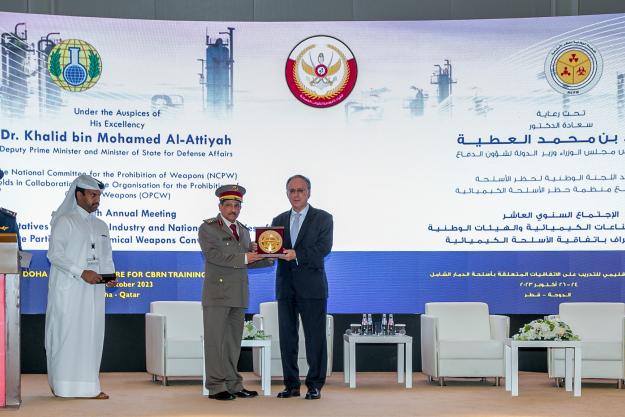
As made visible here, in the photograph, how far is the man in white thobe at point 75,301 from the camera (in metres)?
7.52

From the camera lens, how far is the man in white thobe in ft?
24.7

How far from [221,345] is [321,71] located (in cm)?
335

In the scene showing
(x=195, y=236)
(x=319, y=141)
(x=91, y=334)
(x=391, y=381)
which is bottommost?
(x=391, y=381)

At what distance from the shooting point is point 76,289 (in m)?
7.56

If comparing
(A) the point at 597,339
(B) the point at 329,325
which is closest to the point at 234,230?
(B) the point at 329,325

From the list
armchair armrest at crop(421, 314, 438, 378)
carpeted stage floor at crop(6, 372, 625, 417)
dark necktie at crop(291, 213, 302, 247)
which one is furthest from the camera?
armchair armrest at crop(421, 314, 438, 378)

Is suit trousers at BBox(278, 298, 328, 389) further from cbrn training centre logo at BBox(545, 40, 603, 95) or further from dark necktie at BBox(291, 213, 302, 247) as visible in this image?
cbrn training centre logo at BBox(545, 40, 603, 95)

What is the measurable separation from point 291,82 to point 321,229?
2589mm

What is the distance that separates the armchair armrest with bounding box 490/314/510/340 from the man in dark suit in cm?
213

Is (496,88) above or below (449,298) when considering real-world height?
above

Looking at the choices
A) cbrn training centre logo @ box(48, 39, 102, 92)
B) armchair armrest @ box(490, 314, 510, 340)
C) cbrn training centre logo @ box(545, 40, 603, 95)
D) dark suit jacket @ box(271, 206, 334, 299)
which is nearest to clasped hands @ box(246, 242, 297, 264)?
dark suit jacket @ box(271, 206, 334, 299)

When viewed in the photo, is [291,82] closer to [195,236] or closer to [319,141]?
[319,141]

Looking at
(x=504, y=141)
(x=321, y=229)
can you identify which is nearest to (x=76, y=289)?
(x=321, y=229)

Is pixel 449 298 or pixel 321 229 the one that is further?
pixel 449 298
